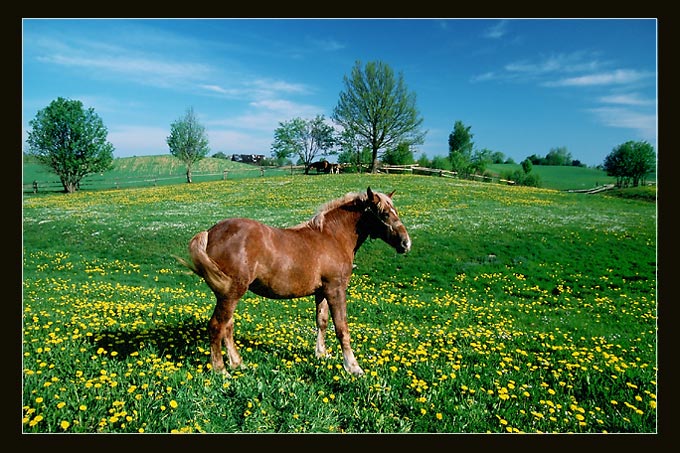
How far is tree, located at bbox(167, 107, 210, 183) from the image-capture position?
33375 millimetres

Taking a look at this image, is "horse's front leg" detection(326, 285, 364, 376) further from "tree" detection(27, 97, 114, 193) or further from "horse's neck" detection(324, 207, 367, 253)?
"tree" detection(27, 97, 114, 193)

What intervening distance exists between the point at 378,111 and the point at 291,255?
1066 inches

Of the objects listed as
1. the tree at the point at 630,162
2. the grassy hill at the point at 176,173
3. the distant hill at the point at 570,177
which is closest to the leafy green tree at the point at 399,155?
the grassy hill at the point at 176,173

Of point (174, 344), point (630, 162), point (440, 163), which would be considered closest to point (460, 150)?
point (440, 163)

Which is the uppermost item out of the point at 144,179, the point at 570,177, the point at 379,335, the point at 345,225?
the point at 144,179

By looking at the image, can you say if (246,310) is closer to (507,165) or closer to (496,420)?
(496,420)

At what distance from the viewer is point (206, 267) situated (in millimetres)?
4473

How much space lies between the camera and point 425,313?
30.9 feet

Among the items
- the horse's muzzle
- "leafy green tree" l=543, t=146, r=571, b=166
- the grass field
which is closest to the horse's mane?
the horse's muzzle

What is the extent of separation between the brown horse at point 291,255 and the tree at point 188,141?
103 ft

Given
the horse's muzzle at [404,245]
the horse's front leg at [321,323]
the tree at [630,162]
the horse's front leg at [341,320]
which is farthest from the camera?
the tree at [630,162]

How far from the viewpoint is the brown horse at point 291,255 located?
15.1 ft

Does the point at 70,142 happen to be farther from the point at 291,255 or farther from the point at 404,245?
the point at 404,245

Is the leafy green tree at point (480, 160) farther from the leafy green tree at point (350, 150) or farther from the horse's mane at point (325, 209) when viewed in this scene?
the horse's mane at point (325, 209)
